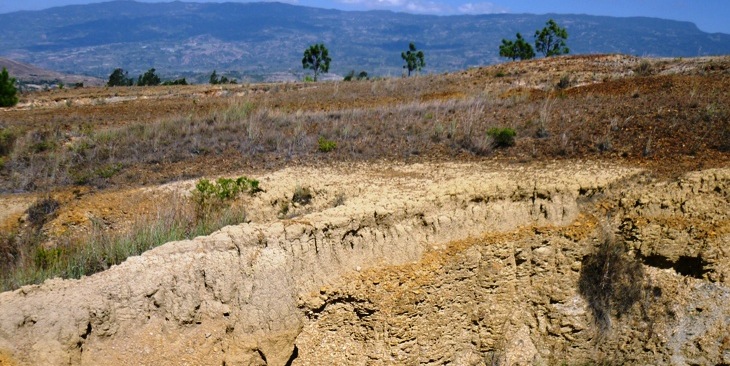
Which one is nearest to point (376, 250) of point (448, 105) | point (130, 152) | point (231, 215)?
point (231, 215)

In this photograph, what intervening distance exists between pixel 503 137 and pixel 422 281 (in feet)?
16.0

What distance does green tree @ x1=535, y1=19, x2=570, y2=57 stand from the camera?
48.5 m

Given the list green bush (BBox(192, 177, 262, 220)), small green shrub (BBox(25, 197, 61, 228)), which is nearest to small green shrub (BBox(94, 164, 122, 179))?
small green shrub (BBox(25, 197, 61, 228))

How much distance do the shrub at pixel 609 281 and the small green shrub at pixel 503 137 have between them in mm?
3507

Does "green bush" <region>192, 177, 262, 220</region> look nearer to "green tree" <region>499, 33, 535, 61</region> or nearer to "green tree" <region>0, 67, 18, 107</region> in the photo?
"green tree" <region>0, 67, 18, 107</region>

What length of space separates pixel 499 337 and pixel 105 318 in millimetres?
5648

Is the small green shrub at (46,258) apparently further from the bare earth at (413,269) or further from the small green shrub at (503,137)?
the small green shrub at (503,137)

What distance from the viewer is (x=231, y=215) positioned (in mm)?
7375

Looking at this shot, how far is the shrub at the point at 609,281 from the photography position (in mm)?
7758

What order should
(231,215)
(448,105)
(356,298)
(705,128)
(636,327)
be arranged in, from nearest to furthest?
(356,298), (231,215), (636,327), (705,128), (448,105)

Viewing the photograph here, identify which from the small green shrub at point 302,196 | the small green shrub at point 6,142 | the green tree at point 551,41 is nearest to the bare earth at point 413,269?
the small green shrub at point 302,196

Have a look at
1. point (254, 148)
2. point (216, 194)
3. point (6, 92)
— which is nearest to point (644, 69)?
point (254, 148)

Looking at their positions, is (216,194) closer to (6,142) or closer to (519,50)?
(6,142)

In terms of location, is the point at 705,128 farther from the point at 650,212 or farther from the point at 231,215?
the point at 231,215
